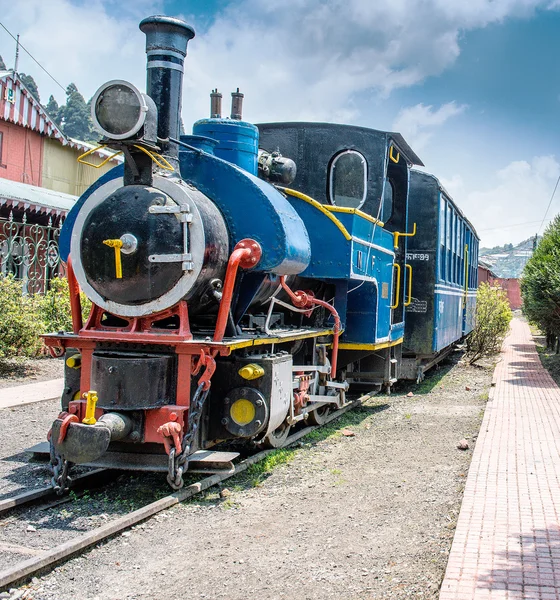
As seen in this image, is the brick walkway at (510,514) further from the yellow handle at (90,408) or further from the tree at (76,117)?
the tree at (76,117)

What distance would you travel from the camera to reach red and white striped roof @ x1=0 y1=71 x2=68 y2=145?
17.7 meters

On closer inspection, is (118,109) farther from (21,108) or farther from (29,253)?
(21,108)

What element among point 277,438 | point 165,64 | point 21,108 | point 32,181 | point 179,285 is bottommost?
point 277,438

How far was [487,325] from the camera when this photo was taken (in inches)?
664

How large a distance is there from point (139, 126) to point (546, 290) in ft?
40.8

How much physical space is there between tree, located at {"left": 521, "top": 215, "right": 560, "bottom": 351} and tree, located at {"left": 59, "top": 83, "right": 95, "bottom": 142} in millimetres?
46570

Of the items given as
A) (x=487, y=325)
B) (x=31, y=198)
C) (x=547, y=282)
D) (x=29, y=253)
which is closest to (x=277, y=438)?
(x=31, y=198)

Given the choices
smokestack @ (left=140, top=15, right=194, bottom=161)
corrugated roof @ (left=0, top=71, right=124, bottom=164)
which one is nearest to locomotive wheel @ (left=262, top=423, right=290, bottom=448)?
smokestack @ (left=140, top=15, right=194, bottom=161)

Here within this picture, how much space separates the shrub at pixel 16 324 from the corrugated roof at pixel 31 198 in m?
1.84

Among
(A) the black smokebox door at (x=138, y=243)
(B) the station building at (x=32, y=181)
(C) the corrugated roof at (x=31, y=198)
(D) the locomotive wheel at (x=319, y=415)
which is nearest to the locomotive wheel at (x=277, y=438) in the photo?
(D) the locomotive wheel at (x=319, y=415)

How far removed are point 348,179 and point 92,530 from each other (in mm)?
5266

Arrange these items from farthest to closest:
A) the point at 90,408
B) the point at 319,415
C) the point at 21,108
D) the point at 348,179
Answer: the point at 21,108 < the point at 348,179 < the point at 319,415 < the point at 90,408

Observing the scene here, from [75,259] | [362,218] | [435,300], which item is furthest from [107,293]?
[435,300]

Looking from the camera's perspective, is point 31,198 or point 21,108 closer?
point 31,198
